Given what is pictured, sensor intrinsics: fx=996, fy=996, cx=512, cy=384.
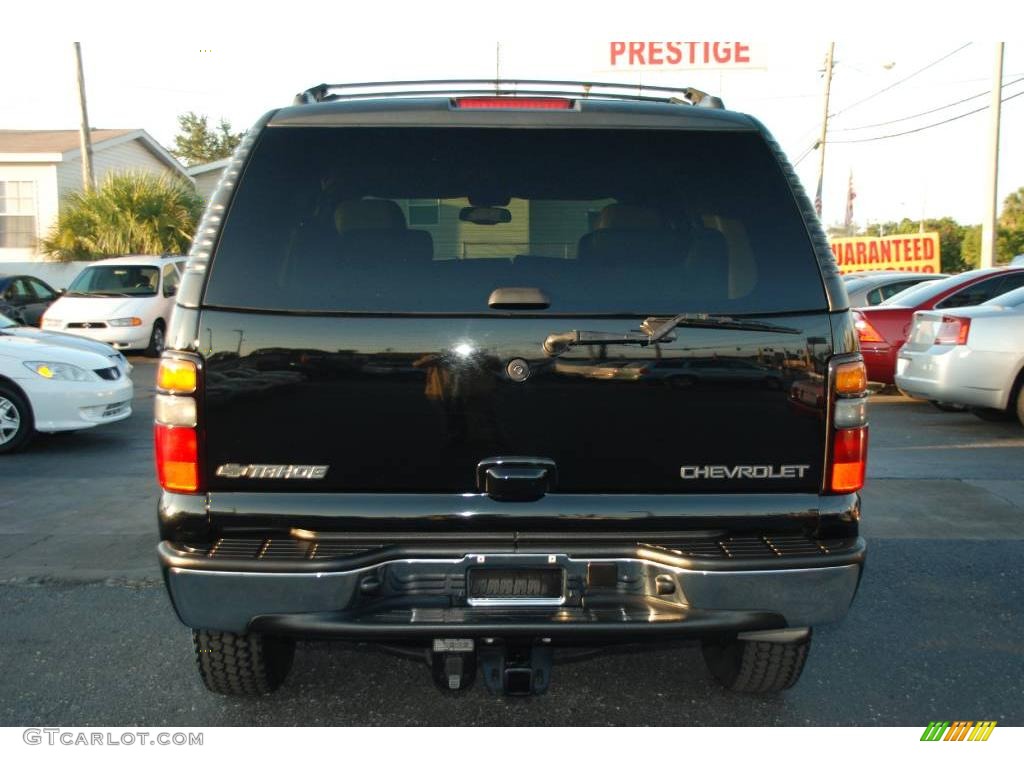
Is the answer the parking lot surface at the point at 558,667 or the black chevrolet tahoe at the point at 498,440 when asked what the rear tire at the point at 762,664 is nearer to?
the parking lot surface at the point at 558,667

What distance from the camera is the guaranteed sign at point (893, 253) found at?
26.5m

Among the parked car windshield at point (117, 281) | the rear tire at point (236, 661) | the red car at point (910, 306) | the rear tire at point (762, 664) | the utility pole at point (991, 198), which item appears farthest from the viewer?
the utility pole at point (991, 198)

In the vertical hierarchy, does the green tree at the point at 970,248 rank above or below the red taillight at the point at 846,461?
above

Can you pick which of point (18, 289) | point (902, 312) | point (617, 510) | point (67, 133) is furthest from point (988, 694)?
point (67, 133)

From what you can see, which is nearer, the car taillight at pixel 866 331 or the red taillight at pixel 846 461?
the red taillight at pixel 846 461

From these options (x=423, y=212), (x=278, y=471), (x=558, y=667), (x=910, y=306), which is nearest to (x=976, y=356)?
(x=910, y=306)

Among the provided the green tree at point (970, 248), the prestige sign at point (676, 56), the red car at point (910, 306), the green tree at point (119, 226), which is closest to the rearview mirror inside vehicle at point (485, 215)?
the red car at point (910, 306)

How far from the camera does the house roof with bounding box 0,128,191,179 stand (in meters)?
26.1

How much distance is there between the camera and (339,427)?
287cm

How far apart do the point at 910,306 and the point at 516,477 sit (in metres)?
9.74

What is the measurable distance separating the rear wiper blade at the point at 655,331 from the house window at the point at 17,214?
2738 centimetres

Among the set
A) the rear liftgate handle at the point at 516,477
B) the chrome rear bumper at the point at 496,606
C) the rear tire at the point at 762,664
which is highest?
the rear liftgate handle at the point at 516,477

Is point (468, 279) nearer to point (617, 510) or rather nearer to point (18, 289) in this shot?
point (617, 510)

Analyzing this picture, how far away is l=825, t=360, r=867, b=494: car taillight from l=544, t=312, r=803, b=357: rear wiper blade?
0.76 ft
